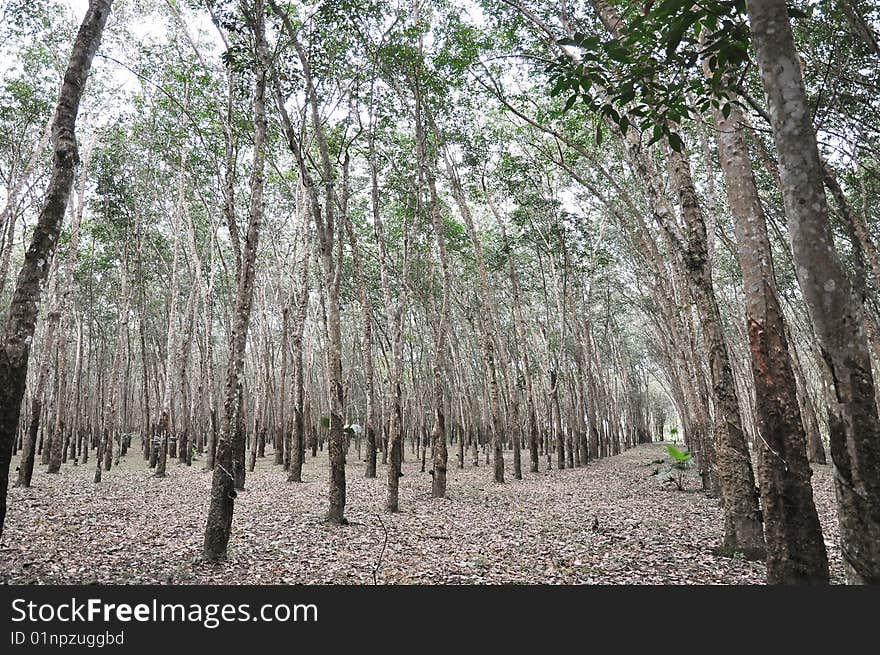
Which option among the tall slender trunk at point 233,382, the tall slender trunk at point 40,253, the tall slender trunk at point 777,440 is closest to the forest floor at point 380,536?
the tall slender trunk at point 233,382

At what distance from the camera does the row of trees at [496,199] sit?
3182mm

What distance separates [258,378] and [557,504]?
14572mm

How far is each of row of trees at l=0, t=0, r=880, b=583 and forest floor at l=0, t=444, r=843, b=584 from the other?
74 centimetres

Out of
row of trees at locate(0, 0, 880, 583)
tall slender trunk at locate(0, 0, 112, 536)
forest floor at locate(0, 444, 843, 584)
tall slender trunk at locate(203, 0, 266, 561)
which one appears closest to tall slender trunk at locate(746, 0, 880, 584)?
row of trees at locate(0, 0, 880, 583)

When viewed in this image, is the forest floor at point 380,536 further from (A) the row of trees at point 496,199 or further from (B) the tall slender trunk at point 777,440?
(B) the tall slender trunk at point 777,440

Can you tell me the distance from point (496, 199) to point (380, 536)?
1310 cm

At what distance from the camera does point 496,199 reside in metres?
18.0

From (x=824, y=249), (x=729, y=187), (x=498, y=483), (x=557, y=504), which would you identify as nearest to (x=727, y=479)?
(x=729, y=187)

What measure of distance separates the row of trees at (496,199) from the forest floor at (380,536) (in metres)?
0.74

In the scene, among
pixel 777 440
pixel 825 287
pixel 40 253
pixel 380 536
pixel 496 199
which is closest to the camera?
pixel 825 287

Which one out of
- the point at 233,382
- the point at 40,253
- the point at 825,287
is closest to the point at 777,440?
the point at 825,287

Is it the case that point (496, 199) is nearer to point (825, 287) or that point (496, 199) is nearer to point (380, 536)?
point (380, 536)

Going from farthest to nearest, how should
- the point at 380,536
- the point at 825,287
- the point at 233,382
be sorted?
the point at 380,536
the point at 233,382
the point at 825,287

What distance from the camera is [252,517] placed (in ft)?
30.8
